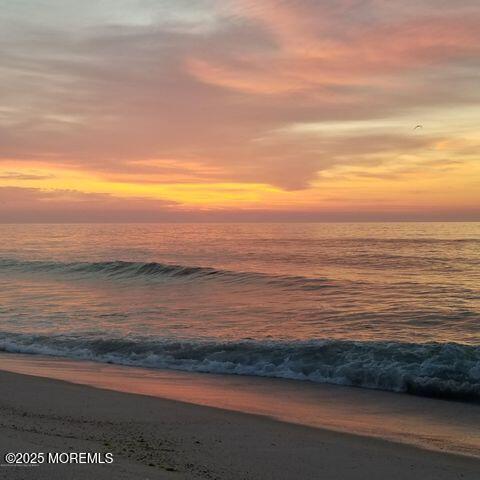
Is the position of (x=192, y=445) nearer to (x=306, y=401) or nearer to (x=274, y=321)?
(x=306, y=401)

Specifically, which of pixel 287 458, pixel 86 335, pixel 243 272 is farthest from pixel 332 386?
pixel 243 272

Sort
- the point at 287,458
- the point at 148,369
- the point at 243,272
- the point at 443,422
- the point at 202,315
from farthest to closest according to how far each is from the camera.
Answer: the point at 243,272, the point at 202,315, the point at 148,369, the point at 443,422, the point at 287,458

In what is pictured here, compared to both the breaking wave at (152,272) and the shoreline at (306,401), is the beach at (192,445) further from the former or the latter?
the breaking wave at (152,272)

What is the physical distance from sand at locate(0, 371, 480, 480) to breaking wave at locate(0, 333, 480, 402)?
10.4ft

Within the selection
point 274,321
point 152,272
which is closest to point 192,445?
point 274,321

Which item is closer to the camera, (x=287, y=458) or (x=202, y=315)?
(x=287, y=458)

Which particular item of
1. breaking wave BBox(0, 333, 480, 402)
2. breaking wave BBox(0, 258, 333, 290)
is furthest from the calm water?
breaking wave BBox(0, 258, 333, 290)

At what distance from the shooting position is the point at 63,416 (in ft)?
20.5

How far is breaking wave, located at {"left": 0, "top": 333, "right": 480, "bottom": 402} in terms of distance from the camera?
9.04m

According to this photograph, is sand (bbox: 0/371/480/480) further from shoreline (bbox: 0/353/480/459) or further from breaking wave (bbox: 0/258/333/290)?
breaking wave (bbox: 0/258/333/290)

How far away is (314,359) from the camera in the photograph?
410 inches

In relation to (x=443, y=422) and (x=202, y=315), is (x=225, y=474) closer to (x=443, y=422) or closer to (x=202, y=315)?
(x=443, y=422)

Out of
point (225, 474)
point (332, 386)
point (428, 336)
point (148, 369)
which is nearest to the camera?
point (225, 474)

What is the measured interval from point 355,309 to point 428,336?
13.9 feet
